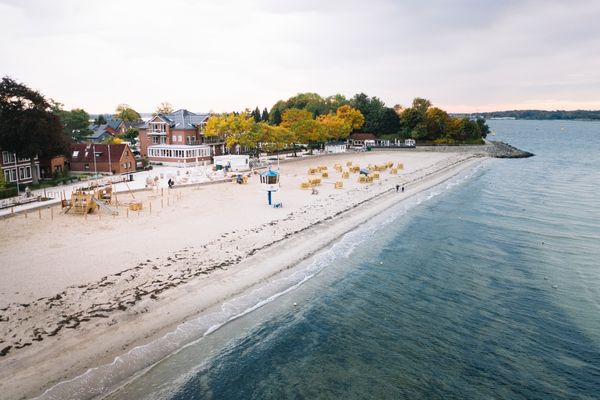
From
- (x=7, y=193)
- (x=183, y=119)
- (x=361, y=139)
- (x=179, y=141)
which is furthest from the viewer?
(x=361, y=139)

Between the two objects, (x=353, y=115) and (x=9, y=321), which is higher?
(x=353, y=115)

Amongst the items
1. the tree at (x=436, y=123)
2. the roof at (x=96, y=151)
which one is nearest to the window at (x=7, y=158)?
the roof at (x=96, y=151)

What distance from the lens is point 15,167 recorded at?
1731 inches

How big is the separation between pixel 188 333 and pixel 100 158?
1779 inches

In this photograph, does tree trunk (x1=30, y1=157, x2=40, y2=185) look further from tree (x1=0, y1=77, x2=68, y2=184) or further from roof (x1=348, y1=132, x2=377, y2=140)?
roof (x1=348, y1=132, x2=377, y2=140)

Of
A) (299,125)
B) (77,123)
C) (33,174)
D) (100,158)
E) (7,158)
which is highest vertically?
(77,123)

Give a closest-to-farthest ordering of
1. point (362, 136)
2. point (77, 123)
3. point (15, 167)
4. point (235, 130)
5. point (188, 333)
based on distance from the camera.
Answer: point (188, 333) → point (15, 167) → point (235, 130) → point (77, 123) → point (362, 136)

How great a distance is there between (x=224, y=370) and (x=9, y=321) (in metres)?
9.28

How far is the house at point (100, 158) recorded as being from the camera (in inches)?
2120

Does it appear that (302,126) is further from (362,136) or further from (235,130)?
(362,136)

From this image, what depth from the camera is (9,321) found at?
1622cm

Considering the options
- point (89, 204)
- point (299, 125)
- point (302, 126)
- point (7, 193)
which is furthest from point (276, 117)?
point (89, 204)

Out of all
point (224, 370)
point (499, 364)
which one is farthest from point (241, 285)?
point (499, 364)

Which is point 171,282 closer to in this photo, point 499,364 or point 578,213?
point 499,364
